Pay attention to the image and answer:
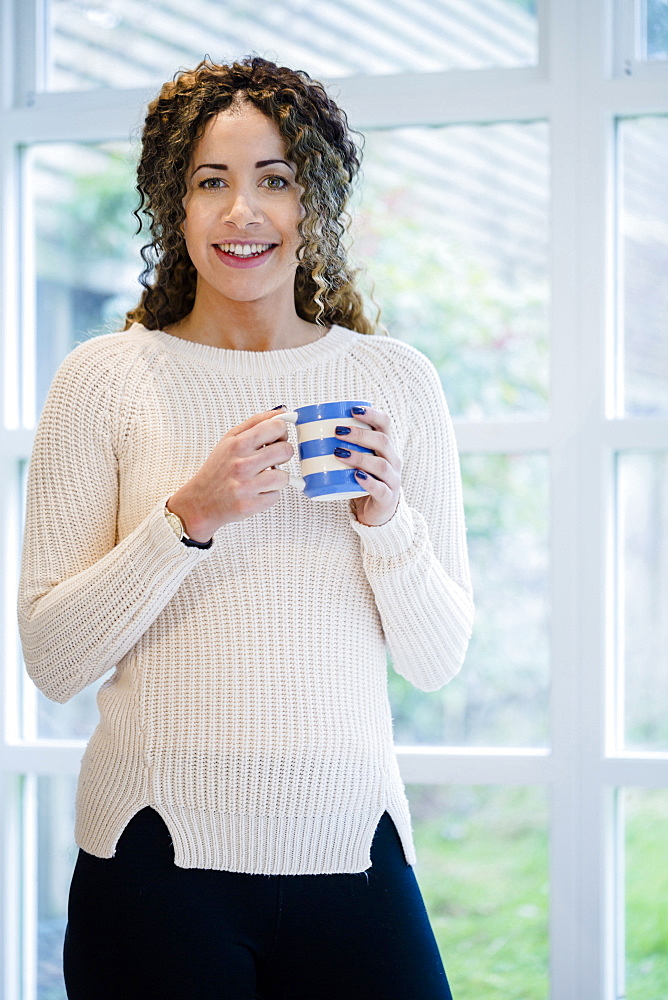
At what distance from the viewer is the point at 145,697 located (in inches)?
47.2

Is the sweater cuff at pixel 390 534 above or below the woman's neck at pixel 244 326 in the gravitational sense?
below

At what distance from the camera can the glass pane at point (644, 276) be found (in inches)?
71.4

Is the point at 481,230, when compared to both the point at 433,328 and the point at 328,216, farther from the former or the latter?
the point at 328,216

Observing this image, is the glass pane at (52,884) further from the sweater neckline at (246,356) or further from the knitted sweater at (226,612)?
the sweater neckline at (246,356)

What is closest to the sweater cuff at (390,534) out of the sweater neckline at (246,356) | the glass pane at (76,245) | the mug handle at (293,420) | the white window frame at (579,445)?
the mug handle at (293,420)

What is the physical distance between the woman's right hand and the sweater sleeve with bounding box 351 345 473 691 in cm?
14

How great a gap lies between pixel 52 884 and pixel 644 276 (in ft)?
5.16

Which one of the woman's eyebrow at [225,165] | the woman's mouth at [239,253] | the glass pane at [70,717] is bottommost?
the glass pane at [70,717]

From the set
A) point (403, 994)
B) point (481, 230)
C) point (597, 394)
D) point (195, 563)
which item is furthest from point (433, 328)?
point (403, 994)

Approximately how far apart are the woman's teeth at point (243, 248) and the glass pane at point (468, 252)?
0.62 m

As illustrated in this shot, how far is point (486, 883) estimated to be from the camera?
6.20 ft

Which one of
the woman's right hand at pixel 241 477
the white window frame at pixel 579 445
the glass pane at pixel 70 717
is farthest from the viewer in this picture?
the glass pane at pixel 70 717

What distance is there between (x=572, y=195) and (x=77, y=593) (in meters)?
1.11

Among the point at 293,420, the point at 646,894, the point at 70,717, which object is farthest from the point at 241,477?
the point at 646,894
